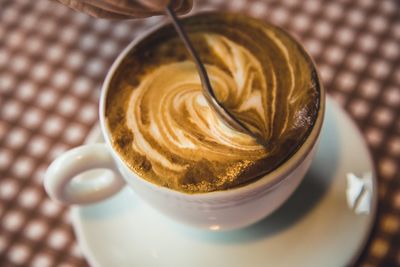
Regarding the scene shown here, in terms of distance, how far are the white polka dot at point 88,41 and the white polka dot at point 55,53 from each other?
35 mm

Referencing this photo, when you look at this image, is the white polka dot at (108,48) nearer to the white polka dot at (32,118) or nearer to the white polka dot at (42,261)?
the white polka dot at (32,118)

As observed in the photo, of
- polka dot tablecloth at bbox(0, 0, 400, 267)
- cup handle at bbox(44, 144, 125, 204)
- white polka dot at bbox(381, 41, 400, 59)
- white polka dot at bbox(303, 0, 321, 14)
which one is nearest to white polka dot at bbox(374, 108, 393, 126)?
polka dot tablecloth at bbox(0, 0, 400, 267)

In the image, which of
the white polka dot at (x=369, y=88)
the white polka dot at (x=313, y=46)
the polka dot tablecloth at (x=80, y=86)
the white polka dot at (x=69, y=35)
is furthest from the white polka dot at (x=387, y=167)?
the white polka dot at (x=69, y=35)

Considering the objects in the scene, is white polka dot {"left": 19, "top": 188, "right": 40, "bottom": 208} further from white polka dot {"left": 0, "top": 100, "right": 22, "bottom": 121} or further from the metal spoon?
the metal spoon

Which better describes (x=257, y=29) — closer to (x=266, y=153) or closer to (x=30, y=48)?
(x=266, y=153)

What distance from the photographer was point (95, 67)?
2.84 ft

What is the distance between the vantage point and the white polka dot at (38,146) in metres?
0.79

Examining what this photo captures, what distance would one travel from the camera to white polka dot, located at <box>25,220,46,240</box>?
72 cm

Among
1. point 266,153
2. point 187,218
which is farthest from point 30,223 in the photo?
point 266,153

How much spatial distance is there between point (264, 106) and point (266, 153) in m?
0.06

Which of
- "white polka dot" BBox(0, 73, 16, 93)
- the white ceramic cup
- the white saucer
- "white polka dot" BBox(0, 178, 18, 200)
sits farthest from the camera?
"white polka dot" BBox(0, 73, 16, 93)

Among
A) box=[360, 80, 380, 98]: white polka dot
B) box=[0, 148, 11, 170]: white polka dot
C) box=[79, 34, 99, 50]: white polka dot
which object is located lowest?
box=[0, 148, 11, 170]: white polka dot

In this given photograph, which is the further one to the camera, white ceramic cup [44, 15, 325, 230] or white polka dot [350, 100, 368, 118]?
white polka dot [350, 100, 368, 118]

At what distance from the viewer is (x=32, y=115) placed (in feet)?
2.71
